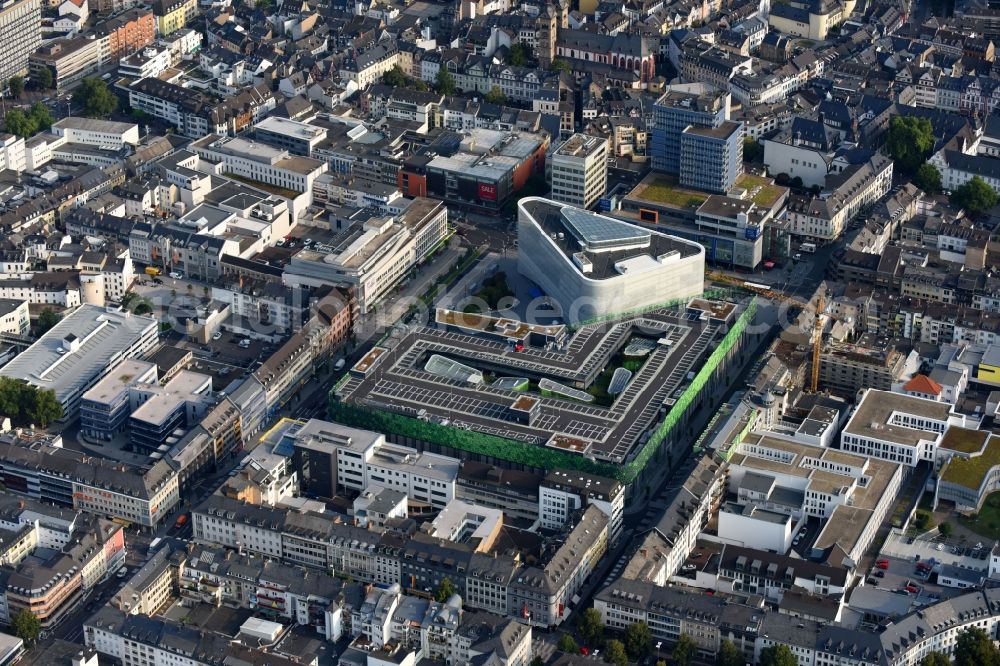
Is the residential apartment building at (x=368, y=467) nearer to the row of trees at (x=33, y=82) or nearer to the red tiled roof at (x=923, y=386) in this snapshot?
the red tiled roof at (x=923, y=386)

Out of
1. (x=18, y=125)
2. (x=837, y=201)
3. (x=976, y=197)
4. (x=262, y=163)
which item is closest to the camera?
(x=837, y=201)

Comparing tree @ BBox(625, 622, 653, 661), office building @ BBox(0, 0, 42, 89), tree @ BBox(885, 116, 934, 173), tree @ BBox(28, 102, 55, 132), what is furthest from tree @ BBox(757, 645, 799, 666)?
office building @ BBox(0, 0, 42, 89)

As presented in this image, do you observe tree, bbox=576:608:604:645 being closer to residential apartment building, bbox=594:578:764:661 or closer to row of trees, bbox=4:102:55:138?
residential apartment building, bbox=594:578:764:661

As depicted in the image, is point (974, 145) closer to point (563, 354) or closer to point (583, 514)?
point (563, 354)

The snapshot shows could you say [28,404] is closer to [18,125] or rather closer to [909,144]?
[18,125]

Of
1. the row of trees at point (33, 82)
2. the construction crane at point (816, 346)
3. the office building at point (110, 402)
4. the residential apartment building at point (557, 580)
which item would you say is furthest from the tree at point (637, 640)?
the row of trees at point (33, 82)

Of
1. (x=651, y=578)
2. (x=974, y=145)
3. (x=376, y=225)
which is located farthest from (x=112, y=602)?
(x=974, y=145)

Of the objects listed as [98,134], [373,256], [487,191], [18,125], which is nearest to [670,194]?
[487,191]
